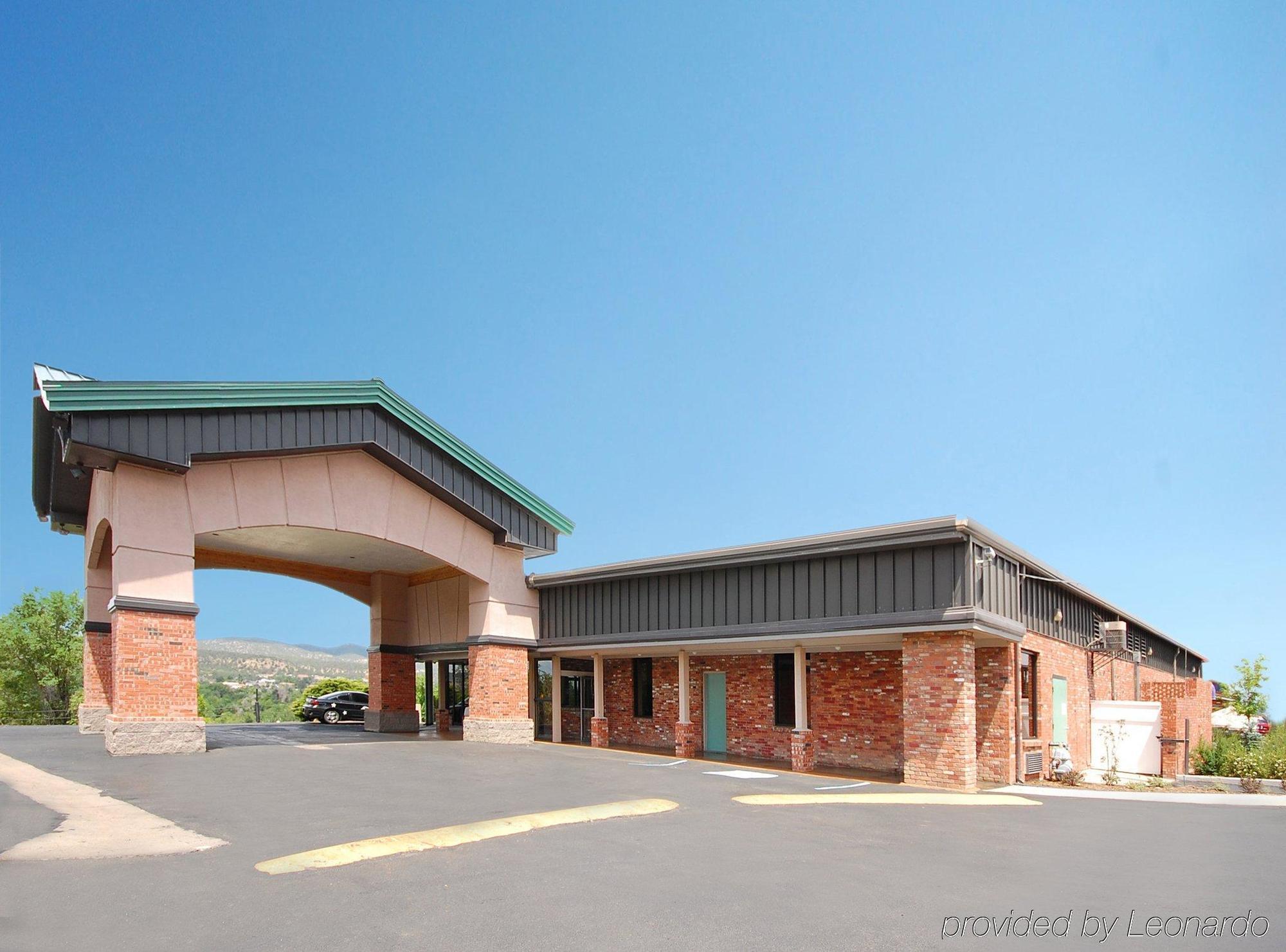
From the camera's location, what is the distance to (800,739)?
1975 centimetres

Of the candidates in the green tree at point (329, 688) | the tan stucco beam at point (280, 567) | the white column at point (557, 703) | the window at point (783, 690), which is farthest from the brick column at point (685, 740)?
the green tree at point (329, 688)

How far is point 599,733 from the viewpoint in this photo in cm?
2553

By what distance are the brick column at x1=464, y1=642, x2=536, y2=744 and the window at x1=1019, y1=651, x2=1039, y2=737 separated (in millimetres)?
12301

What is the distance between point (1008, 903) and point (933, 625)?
8.97m

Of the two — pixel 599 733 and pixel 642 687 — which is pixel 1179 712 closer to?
pixel 642 687

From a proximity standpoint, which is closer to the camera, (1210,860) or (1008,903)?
(1008,903)

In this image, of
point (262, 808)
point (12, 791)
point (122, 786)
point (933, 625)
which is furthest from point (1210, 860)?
point (12, 791)

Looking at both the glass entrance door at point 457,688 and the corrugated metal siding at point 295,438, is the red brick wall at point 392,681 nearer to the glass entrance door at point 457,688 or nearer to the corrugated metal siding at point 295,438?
the glass entrance door at point 457,688

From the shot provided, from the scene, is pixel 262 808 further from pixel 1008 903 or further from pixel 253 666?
pixel 253 666

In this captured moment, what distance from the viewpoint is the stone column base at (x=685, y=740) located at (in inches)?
905

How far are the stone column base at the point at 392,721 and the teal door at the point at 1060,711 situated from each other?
1874 centimetres

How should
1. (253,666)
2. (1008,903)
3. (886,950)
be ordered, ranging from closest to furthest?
(886,950)
(1008,903)
(253,666)

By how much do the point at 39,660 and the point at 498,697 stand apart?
3991 cm

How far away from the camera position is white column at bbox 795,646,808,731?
784 inches
